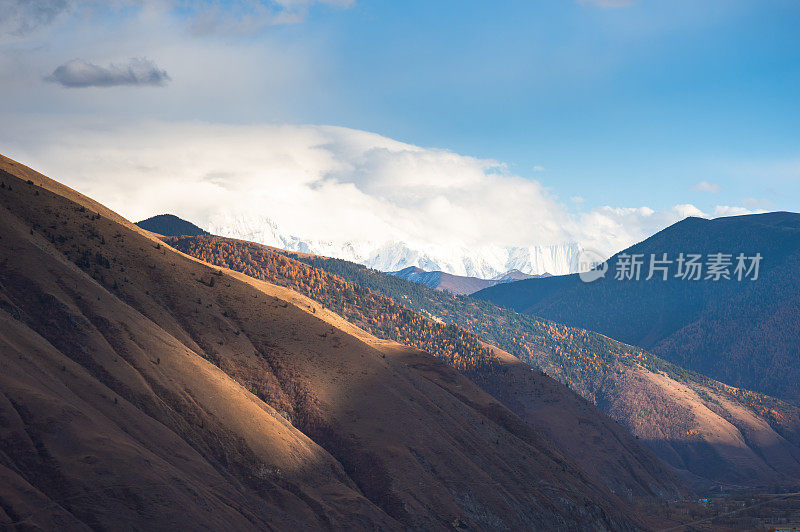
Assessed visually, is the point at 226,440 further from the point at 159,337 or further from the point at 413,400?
the point at 413,400

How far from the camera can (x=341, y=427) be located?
87.9 m

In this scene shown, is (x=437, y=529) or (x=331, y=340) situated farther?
(x=331, y=340)

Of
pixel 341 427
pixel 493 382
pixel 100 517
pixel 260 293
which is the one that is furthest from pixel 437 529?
pixel 493 382

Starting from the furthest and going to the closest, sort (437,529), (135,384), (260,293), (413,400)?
(260,293) → (413,400) → (437,529) → (135,384)

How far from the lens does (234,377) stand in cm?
8738

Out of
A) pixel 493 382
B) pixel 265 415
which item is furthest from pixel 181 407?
pixel 493 382

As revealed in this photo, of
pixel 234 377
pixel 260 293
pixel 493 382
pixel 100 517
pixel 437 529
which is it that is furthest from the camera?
pixel 493 382

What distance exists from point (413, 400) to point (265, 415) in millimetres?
26716

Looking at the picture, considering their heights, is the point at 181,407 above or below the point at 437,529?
above

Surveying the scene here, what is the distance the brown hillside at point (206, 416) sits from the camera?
49688 mm

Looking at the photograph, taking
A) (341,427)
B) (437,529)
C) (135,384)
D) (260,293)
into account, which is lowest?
(437,529)

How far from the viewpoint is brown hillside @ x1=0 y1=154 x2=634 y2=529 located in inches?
1956

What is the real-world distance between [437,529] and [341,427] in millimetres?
17587

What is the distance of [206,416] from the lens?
7131 cm
